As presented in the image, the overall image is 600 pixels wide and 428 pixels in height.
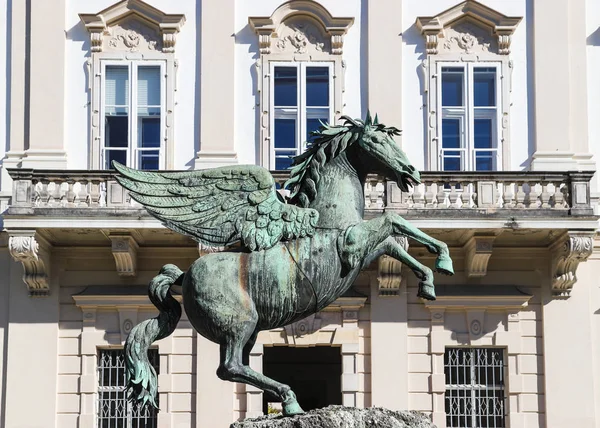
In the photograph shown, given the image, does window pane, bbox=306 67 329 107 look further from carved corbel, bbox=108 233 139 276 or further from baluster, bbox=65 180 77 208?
baluster, bbox=65 180 77 208

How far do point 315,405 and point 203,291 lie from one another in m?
17.9

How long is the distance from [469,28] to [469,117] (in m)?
1.46

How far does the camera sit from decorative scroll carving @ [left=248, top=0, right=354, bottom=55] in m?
23.0

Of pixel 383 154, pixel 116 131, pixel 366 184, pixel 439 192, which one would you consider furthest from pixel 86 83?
pixel 383 154

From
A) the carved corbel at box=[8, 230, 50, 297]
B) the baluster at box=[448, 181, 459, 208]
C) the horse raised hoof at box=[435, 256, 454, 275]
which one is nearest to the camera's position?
the horse raised hoof at box=[435, 256, 454, 275]

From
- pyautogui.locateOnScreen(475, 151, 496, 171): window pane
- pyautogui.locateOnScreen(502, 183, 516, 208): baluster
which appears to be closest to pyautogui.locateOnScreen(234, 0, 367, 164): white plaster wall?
pyautogui.locateOnScreen(475, 151, 496, 171): window pane

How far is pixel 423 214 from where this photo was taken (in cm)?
2147

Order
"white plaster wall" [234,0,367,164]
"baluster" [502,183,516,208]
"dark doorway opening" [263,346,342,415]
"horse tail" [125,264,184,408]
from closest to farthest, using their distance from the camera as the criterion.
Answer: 1. "horse tail" [125,264,184,408]
2. "baluster" [502,183,516,208]
3. "white plaster wall" [234,0,367,164]
4. "dark doorway opening" [263,346,342,415]

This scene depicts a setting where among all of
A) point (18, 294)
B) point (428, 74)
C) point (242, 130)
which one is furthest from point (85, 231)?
point (428, 74)

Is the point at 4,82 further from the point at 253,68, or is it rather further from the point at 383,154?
the point at 383,154

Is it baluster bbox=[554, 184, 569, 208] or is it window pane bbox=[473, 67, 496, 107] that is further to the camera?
window pane bbox=[473, 67, 496, 107]

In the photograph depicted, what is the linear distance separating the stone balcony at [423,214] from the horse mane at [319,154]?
36.7ft

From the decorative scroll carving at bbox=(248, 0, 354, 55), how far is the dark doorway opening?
6386 millimetres

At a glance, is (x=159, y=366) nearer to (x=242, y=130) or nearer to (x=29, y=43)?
(x=242, y=130)
